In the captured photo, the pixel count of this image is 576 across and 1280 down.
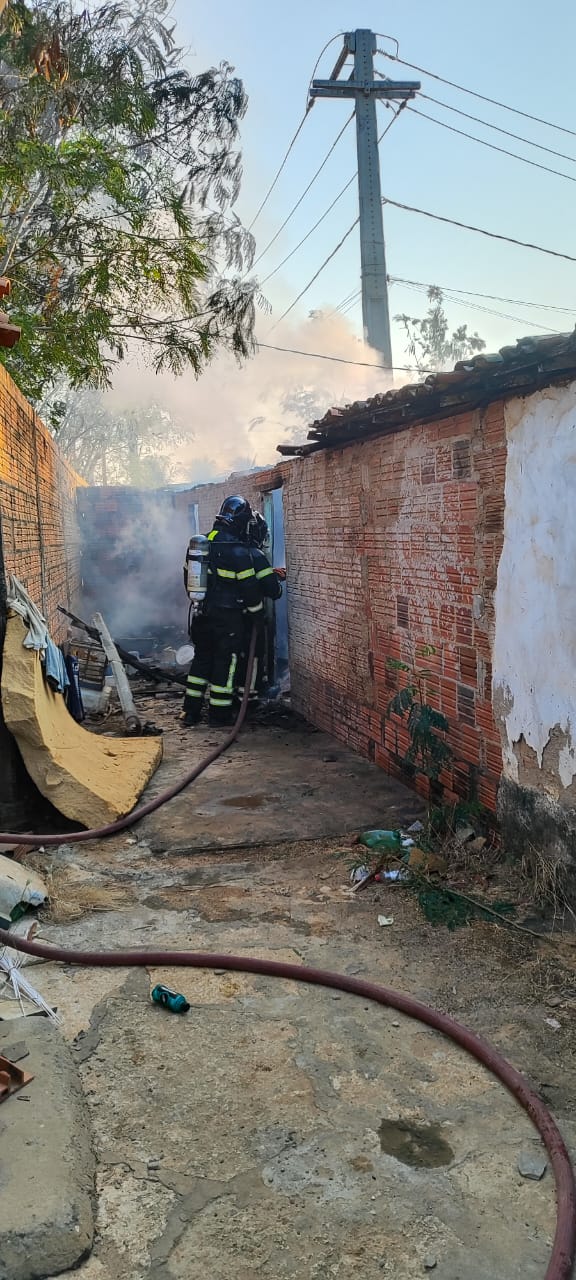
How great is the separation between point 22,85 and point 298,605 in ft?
22.2

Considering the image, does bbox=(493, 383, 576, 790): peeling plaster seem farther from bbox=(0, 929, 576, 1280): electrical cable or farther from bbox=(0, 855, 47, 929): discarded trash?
bbox=(0, 855, 47, 929): discarded trash

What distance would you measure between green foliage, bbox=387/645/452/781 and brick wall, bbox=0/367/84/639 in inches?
125

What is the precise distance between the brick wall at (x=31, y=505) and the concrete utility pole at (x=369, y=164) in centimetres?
524

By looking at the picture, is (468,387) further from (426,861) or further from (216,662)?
(216,662)

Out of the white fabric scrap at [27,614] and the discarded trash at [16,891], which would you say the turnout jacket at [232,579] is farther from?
the discarded trash at [16,891]

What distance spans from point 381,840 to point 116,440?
53.4 m

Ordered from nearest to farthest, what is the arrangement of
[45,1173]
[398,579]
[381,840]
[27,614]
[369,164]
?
[45,1173] < [381,840] < [27,614] < [398,579] < [369,164]

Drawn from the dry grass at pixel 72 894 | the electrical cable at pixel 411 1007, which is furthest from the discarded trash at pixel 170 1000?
A: the dry grass at pixel 72 894

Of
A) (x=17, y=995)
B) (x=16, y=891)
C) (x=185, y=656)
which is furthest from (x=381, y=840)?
(x=185, y=656)

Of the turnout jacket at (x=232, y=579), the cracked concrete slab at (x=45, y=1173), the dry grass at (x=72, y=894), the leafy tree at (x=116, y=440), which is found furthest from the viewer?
the leafy tree at (x=116, y=440)

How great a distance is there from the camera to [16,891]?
13.8ft

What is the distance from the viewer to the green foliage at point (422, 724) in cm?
557

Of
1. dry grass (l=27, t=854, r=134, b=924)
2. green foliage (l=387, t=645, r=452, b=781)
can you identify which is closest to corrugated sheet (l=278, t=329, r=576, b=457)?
green foliage (l=387, t=645, r=452, b=781)

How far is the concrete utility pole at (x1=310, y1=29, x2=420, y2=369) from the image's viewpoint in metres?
11.9
